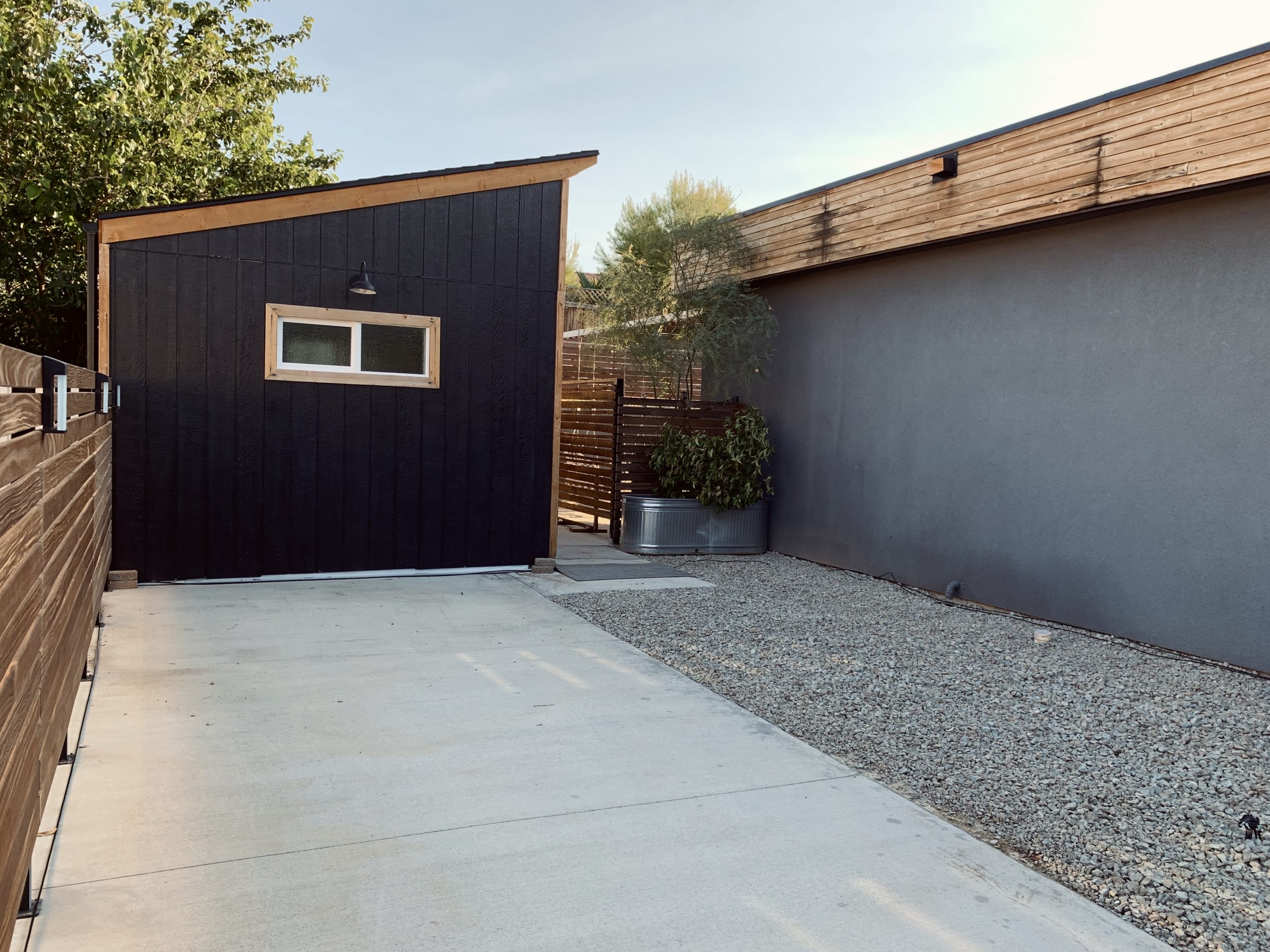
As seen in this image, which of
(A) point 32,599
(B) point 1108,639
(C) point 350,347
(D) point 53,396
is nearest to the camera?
(A) point 32,599

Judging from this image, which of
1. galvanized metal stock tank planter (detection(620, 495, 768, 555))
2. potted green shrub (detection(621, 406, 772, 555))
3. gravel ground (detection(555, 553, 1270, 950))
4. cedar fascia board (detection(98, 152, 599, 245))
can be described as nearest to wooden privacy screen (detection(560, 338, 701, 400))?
potted green shrub (detection(621, 406, 772, 555))

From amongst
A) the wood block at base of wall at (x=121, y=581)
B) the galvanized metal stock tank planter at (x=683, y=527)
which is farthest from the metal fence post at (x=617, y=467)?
the wood block at base of wall at (x=121, y=581)

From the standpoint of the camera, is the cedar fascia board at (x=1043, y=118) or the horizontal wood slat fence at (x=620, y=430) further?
the horizontal wood slat fence at (x=620, y=430)

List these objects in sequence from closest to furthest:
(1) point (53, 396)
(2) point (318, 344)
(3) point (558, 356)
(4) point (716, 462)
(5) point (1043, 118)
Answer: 1. (1) point (53, 396)
2. (5) point (1043, 118)
3. (2) point (318, 344)
4. (3) point (558, 356)
5. (4) point (716, 462)

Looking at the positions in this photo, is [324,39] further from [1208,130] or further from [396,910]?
[396,910]

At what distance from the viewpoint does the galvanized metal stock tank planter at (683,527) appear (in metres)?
8.16

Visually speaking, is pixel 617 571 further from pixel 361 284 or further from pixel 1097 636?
pixel 1097 636

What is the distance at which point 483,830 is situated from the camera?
2615 mm

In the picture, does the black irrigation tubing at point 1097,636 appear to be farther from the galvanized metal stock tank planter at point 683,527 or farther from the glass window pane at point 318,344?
the glass window pane at point 318,344

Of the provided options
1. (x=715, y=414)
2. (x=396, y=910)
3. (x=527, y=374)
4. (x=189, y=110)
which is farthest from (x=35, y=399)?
(x=189, y=110)

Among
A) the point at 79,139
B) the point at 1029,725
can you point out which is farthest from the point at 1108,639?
the point at 79,139

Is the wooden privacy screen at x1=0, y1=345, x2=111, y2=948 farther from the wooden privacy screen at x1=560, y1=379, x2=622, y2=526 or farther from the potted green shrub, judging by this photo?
the wooden privacy screen at x1=560, y1=379, x2=622, y2=526

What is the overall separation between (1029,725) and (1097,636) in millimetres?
2099

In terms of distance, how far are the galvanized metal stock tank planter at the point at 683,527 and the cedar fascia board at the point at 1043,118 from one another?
112 inches
